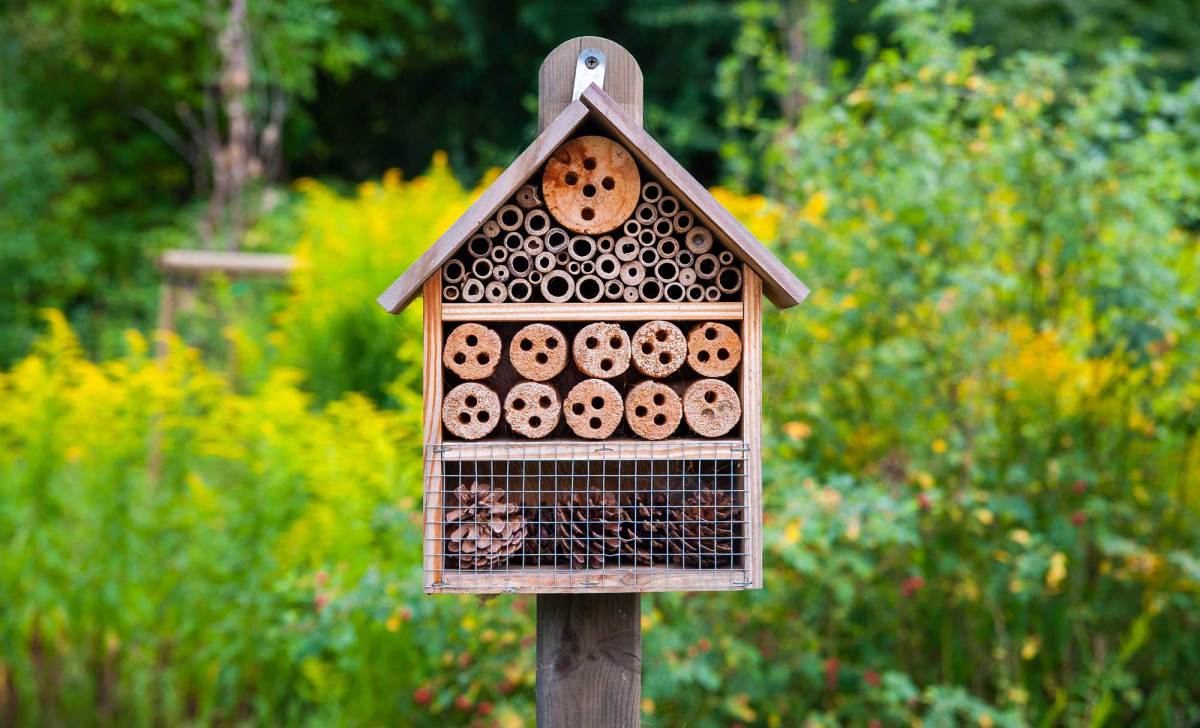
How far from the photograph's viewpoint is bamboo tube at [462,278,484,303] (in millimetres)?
1831

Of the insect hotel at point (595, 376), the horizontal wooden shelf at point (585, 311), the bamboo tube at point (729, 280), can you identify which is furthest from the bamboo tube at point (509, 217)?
the bamboo tube at point (729, 280)

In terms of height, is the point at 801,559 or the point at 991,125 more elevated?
the point at 991,125

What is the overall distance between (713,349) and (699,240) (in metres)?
0.18

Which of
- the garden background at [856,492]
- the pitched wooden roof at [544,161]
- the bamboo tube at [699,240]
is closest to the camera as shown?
the pitched wooden roof at [544,161]

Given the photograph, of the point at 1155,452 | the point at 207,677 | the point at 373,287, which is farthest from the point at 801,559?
the point at 373,287

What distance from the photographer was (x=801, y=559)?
3.04 m

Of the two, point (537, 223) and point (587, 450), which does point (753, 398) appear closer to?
point (587, 450)

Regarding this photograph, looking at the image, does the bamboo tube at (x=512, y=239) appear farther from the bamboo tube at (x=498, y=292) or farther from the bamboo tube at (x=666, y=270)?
the bamboo tube at (x=666, y=270)

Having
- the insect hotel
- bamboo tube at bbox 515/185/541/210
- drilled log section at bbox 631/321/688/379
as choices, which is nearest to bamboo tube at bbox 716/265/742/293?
the insect hotel

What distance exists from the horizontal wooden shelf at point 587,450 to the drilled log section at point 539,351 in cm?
11

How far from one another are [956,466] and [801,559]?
2.87 feet

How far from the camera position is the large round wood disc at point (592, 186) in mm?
1832

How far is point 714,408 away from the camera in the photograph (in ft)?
6.05

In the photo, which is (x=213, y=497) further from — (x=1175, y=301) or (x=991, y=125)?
(x=1175, y=301)
